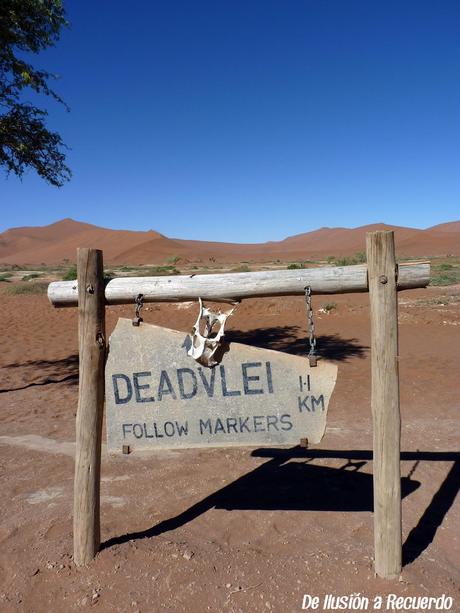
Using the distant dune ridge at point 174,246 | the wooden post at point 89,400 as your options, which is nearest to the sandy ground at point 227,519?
the wooden post at point 89,400

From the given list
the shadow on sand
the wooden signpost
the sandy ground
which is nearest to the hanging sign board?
the wooden signpost

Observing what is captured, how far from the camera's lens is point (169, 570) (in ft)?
10.5

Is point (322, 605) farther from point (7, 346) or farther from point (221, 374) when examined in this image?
point (7, 346)

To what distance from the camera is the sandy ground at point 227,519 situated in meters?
3.01

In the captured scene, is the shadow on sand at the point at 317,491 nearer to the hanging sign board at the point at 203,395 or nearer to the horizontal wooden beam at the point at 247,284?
the hanging sign board at the point at 203,395

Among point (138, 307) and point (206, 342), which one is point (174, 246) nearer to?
point (138, 307)

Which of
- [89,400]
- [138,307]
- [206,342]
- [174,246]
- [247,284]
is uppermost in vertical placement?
[174,246]

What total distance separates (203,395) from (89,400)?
74 centimetres

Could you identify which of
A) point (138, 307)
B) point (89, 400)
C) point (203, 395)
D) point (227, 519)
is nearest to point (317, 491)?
point (227, 519)

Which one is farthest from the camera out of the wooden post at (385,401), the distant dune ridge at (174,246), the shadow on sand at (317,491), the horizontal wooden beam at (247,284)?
the distant dune ridge at (174,246)

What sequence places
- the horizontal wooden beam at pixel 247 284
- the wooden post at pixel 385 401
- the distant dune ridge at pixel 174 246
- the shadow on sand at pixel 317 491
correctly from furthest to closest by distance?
the distant dune ridge at pixel 174 246, the shadow on sand at pixel 317 491, the horizontal wooden beam at pixel 247 284, the wooden post at pixel 385 401

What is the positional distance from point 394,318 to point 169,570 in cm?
214

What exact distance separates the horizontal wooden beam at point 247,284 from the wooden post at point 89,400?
5.0 inches

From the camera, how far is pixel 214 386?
3.14 metres
